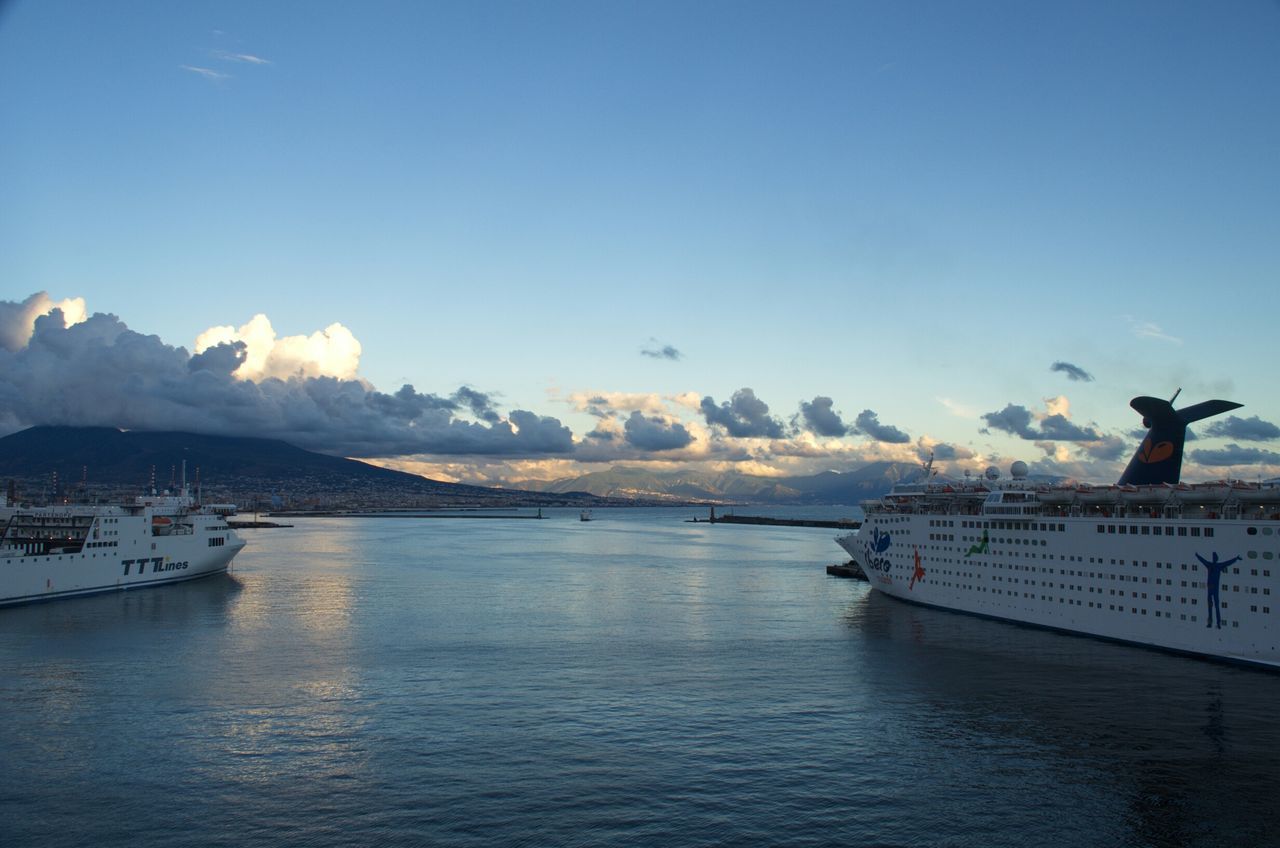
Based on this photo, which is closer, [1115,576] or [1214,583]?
[1214,583]

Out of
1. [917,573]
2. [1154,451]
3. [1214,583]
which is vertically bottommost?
[917,573]

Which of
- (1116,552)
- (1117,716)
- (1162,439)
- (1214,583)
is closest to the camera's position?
(1117,716)

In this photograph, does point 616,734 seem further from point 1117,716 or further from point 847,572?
point 847,572

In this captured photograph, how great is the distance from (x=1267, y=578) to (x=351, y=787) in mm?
37924

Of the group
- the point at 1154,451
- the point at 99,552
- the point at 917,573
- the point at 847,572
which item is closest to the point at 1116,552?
the point at 1154,451

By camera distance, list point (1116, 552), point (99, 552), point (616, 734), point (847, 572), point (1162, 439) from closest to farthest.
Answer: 1. point (616, 734)
2. point (1116, 552)
3. point (1162, 439)
4. point (99, 552)
5. point (847, 572)

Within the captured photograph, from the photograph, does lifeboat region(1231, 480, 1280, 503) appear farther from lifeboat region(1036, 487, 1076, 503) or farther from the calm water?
lifeboat region(1036, 487, 1076, 503)

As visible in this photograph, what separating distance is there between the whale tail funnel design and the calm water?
51.6 ft

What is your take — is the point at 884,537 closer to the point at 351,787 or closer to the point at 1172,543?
the point at 1172,543

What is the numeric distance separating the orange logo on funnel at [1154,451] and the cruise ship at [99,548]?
7667 centimetres

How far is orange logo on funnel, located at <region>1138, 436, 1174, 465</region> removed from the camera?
51.7 meters

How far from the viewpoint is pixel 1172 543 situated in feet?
129

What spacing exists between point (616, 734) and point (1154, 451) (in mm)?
43437

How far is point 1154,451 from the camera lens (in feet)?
172
